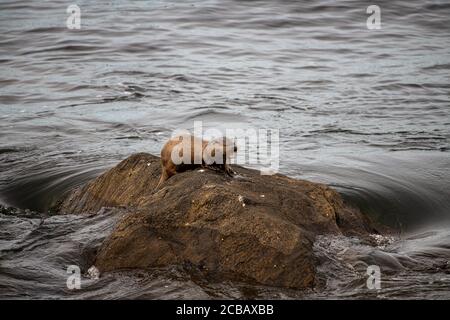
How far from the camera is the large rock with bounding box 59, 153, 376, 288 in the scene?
215 inches

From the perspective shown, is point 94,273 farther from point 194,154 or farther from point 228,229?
point 194,154

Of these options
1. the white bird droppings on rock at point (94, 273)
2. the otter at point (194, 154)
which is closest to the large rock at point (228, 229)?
the white bird droppings on rock at point (94, 273)

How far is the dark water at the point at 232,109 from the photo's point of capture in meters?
5.92

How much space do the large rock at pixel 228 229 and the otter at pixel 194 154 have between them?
6.1 inches

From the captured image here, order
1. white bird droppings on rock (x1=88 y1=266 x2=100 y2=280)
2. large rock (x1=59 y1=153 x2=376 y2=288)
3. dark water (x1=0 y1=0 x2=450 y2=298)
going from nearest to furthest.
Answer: large rock (x1=59 y1=153 x2=376 y2=288)
white bird droppings on rock (x1=88 y1=266 x2=100 y2=280)
dark water (x1=0 y1=0 x2=450 y2=298)

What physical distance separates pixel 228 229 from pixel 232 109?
7.68 m

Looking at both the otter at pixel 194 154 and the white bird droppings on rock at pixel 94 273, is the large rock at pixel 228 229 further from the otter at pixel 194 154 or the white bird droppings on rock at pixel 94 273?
the otter at pixel 194 154

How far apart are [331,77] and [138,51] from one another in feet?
16.3

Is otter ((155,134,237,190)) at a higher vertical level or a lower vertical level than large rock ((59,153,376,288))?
higher

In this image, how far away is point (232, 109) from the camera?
13.1m

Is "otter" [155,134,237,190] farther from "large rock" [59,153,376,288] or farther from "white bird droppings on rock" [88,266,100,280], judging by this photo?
"white bird droppings on rock" [88,266,100,280]

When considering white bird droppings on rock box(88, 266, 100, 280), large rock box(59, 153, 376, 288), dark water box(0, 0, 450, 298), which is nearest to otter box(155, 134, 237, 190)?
large rock box(59, 153, 376, 288)

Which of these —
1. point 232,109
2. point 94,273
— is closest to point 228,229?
point 94,273

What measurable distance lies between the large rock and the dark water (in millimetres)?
161
